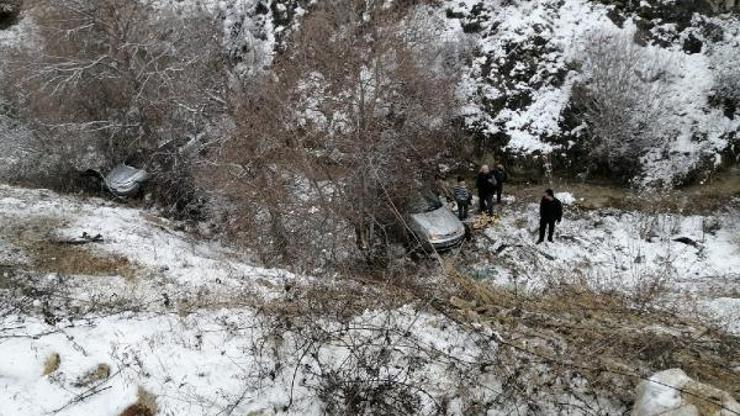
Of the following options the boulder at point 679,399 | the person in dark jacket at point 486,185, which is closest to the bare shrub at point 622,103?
the person in dark jacket at point 486,185

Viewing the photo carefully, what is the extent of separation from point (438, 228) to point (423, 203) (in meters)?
0.81

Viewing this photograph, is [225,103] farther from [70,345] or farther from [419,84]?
[70,345]

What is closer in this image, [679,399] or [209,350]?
[679,399]

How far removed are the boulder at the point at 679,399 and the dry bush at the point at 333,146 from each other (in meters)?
7.62

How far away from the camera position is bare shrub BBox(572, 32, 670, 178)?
1423 centimetres

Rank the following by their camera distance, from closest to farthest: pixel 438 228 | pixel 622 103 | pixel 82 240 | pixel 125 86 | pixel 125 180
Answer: pixel 82 240, pixel 438 228, pixel 622 103, pixel 125 180, pixel 125 86

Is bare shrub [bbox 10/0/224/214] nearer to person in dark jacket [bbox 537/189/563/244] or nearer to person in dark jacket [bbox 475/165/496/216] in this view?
person in dark jacket [bbox 475/165/496/216]

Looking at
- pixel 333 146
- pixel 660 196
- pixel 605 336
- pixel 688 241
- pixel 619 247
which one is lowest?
pixel 619 247

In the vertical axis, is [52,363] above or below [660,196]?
above

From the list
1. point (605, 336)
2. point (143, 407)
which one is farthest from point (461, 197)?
point (143, 407)

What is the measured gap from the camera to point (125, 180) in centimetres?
1562

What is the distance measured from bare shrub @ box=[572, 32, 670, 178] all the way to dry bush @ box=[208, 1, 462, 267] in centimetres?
430

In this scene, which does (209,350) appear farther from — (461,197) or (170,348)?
(461,197)

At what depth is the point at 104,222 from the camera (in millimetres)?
11891
